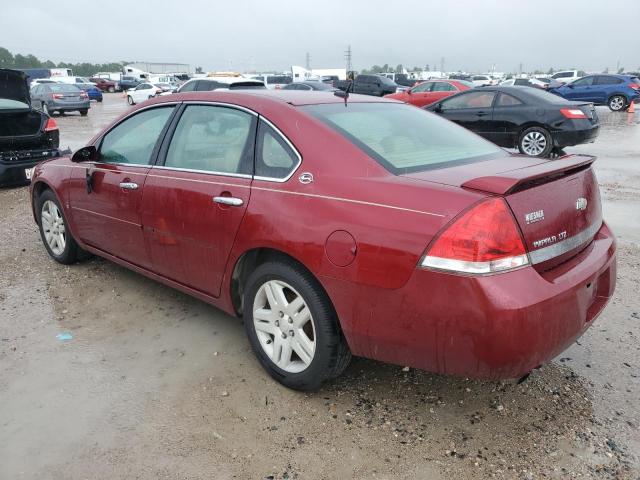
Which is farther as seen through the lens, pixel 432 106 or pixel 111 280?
pixel 432 106

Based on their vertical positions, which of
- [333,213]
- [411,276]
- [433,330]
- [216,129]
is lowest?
[433,330]

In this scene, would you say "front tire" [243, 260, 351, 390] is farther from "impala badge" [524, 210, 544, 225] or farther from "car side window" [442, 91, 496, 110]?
"car side window" [442, 91, 496, 110]

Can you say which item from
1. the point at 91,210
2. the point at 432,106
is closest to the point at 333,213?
the point at 91,210

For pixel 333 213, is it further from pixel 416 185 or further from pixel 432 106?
pixel 432 106

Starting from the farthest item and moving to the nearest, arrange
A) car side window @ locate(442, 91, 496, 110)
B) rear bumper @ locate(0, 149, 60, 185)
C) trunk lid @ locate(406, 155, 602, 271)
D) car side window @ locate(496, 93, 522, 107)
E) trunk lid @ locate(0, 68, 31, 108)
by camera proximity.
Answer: car side window @ locate(442, 91, 496, 110) < car side window @ locate(496, 93, 522, 107) < trunk lid @ locate(0, 68, 31, 108) < rear bumper @ locate(0, 149, 60, 185) < trunk lid @ locate(406, 155, 602, 271)

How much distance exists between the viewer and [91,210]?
13.9 feet

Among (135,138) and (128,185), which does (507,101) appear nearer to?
(135,138)

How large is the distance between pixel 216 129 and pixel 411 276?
1700mm

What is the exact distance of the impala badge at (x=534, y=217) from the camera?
7.62ft

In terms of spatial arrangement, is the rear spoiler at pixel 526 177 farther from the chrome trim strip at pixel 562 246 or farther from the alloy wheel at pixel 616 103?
the alloy wheel at pixel 616 103

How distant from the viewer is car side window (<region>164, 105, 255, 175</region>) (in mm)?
3146

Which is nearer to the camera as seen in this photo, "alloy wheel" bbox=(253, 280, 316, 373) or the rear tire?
"alloy wheel" bbox=(253, 280, 316, 373)

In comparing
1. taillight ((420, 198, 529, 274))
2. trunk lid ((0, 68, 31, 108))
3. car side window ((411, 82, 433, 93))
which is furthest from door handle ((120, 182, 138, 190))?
car side window ((411, 82, 433, 93))

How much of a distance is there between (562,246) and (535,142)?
8780 millimetres
